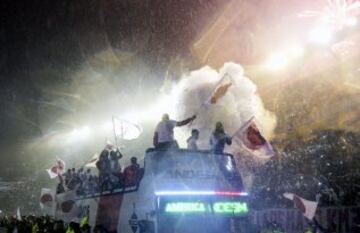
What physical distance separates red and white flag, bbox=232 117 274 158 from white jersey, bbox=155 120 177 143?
226cm

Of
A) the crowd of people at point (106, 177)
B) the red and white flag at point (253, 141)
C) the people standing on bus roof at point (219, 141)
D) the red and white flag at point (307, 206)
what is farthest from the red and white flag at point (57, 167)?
the people standing on bus roof at point (219, 141)

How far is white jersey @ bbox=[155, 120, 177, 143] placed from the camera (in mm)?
11281

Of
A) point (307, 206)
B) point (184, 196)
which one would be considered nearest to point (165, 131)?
point (184, 196)

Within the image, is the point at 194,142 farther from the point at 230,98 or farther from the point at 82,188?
the point at 230,98

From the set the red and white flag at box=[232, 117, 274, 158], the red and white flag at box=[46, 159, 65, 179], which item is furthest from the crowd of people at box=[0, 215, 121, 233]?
the red and white flag at box=[232, 117, 274, 158]

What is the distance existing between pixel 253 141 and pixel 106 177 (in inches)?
161

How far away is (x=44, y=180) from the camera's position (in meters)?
56.9

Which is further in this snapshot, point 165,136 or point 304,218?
point 304,218

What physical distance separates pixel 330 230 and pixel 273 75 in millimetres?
11895

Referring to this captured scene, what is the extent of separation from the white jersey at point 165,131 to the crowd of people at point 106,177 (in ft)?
3.07

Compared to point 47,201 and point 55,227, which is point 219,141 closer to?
point 55,227

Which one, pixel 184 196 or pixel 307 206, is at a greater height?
pixel 184 196

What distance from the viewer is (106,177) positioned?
1259 centimetres

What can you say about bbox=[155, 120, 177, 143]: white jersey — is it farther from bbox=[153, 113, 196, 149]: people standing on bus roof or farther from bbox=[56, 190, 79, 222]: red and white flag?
bbox=[56, 190, 79, 222]: red and white flag
